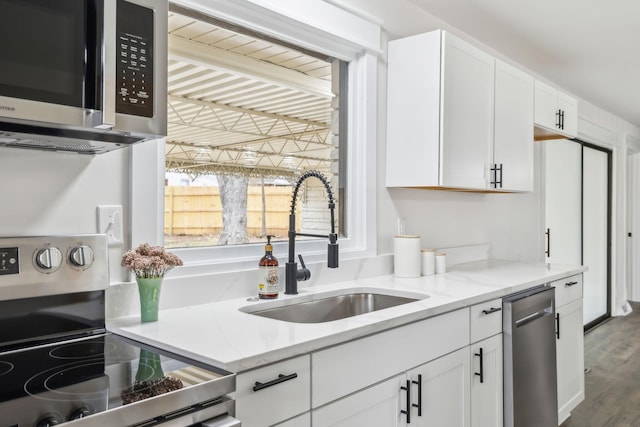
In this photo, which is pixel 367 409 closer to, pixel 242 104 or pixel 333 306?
pixel 333 306

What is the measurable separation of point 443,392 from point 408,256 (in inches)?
29.9

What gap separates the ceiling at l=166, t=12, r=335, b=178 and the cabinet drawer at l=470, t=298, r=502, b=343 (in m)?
0.97

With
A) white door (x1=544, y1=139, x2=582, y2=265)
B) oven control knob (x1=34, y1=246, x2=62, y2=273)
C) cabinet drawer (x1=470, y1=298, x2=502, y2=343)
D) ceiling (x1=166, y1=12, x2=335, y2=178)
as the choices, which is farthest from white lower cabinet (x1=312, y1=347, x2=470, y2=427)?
white door (x1=544, y1=139, x2=582, y2=265)

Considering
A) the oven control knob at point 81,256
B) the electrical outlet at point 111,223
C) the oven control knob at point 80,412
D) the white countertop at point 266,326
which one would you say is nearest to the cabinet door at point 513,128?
the white countertop at point 266,326

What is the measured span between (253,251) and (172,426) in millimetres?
1102

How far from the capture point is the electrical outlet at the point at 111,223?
58.6 inches

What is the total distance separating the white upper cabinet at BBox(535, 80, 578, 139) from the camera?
3182 millimetres

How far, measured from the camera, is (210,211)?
196 centimetres

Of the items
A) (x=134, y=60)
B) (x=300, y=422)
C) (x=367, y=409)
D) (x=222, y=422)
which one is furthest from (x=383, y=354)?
Result: (x=134, y=60)

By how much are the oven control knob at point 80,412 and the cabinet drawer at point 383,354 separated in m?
0.58

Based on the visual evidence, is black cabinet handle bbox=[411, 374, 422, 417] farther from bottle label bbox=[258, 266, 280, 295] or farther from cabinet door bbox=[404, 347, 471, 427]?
bottle label bbox=[258, 266, 280, 295]

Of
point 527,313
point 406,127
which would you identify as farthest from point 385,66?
point 527,313

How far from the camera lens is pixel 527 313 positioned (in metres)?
2.30

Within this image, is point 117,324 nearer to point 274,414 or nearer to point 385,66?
point 274,414
